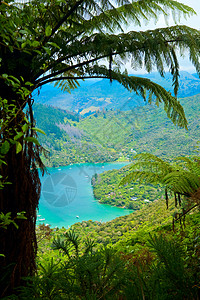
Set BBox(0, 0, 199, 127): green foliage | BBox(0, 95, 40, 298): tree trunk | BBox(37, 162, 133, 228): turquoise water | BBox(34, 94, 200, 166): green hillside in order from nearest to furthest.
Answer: BBox(0, 95, 40, 298): tree trunk
BBox(0, 0, 199, 127): green foliage
BBox(34, 94, 200, 166): green hillside
BBox(37, 162, 133, 228): turquoise water

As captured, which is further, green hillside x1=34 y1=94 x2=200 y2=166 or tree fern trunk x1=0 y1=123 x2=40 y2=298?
green hillside x1=34 y1=94 x2=200 y2=166

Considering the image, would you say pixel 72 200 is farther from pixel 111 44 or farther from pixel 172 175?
pixel 111 44

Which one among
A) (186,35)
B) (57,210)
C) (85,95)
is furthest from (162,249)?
(85,95)

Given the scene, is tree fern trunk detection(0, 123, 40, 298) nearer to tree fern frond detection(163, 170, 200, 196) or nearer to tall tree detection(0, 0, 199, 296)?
tall tree detection(0, 0, 199, 296)

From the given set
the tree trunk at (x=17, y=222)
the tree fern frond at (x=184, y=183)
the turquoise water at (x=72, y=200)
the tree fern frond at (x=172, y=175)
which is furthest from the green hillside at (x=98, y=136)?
the tree trunk at (x=17, y=222)

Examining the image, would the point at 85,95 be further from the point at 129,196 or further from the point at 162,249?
the point at 162,249

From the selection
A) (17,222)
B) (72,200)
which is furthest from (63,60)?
(72,200)

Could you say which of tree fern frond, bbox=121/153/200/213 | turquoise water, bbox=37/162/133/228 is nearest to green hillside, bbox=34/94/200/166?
turquoise water, bbox=37/162/133/228
